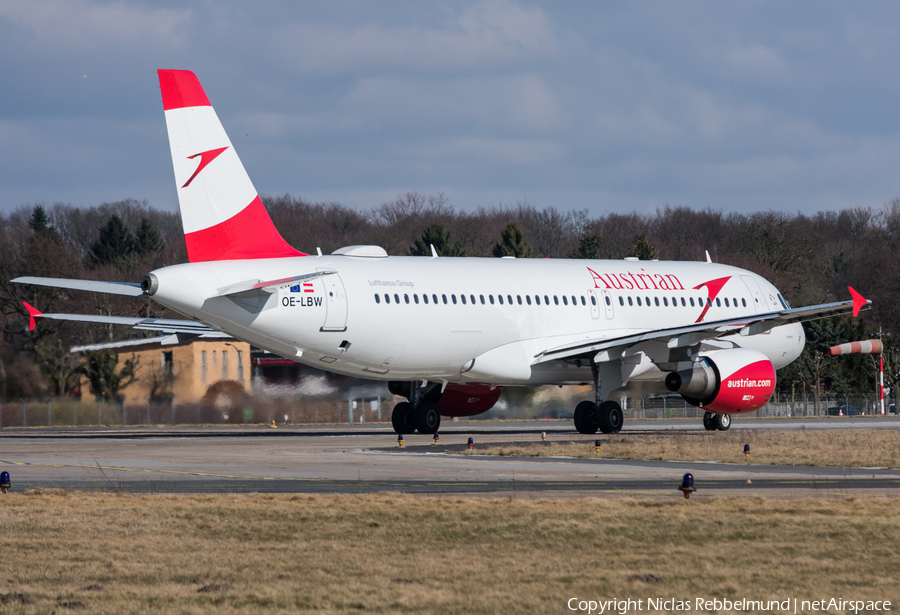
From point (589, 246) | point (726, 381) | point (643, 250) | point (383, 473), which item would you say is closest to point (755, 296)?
point (726, 381)

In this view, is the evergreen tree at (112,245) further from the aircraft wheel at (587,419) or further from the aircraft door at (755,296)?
the aircraft wheel at (587,419)

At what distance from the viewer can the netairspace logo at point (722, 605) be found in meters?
8.34

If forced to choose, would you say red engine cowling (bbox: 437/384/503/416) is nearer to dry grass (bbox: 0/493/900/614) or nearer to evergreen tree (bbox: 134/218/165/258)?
dry grass (bbox: 0/493/900/614)

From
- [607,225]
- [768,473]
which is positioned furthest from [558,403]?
[607,225]

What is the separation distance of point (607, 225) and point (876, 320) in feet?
118

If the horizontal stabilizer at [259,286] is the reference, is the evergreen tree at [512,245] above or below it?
above

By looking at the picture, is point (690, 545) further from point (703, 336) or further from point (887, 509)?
point (703, 336)

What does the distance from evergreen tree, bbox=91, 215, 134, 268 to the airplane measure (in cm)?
5680

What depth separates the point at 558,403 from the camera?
41656 mm

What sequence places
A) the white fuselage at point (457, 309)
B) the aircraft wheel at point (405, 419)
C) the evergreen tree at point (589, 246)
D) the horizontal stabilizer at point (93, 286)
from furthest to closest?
the evergreen tree at point (589, 246) < the aircraft wheel at point (405, 419) < the white fuselage at point (457, 309) < the horizontal stabilizer at point (93, 286)

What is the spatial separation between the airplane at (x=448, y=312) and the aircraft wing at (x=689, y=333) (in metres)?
0.06

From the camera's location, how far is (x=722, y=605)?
8461 millimetres

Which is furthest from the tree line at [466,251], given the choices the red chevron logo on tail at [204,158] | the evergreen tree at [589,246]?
the red chevron logo on tail at [204,158]

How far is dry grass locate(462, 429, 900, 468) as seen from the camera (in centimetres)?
2194
